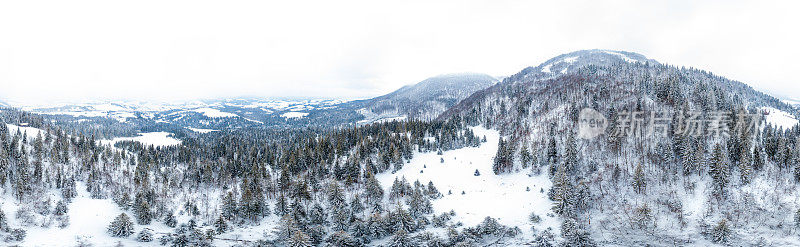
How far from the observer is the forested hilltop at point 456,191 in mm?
75188

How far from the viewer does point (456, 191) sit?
10362 centimetres

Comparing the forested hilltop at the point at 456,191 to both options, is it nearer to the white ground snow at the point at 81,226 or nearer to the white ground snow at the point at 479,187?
the white ground snow at the point at 81,226

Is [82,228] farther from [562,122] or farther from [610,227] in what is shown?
[562,122]

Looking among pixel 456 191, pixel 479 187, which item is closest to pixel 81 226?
pixel 456 191

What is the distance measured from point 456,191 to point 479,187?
8.35 meters

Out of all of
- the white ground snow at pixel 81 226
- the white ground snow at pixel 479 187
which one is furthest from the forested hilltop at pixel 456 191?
the white ground snow at pixel 479 187

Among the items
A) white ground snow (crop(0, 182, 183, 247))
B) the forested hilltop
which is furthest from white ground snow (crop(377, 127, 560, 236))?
white ground snow (crop(0, 182, 183, 247))

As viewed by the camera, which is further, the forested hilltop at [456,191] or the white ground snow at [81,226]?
the white ground snow at [81,226]

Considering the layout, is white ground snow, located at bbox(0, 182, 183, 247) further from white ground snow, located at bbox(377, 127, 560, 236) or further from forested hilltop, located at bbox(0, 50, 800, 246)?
white ground snow, located at bbox(377, 127, 560, 236)

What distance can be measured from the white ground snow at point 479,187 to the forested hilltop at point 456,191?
548 mm

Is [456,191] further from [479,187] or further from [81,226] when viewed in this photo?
[81,226]

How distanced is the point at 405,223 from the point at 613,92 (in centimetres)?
14139

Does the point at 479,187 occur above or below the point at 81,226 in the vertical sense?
above

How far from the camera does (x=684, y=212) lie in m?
76.2
